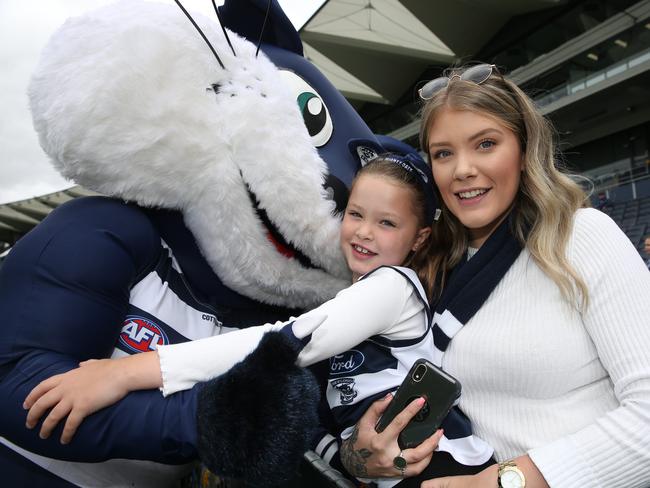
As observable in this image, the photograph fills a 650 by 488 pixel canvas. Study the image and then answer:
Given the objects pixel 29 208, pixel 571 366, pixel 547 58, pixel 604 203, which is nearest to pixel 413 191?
pixel 571 366

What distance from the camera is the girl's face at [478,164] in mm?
1469

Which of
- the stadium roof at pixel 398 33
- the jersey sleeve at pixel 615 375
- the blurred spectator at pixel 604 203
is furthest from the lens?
the stadium roof at pixel 398 33

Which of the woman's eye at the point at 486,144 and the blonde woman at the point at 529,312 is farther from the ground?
the woman's eye at the point at 486,144

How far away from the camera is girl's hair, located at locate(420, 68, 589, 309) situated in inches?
54.5

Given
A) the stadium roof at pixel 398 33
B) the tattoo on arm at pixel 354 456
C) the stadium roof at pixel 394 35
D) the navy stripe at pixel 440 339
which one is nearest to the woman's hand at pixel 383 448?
the tattoo on arm at pixel 354 456

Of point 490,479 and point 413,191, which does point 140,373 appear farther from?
point 413,191

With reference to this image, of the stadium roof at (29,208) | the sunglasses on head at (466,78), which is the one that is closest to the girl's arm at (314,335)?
the sunglasses on head at (466,78)

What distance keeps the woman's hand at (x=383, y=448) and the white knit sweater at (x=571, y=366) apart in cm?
20

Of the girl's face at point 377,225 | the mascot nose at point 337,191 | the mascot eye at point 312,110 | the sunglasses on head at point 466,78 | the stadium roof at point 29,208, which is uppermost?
the sunglasses on head at point 466,78

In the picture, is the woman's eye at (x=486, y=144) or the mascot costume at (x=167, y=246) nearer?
the mascot costume at (x=167, y=246)

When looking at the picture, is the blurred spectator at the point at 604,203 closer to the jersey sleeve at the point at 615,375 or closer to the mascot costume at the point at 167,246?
the jersey sleeve at the point at 615,375

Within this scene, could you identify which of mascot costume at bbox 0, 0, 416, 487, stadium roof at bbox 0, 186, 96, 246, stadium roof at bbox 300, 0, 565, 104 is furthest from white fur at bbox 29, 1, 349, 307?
stadium roof at bbox 0, 186, 96, 246

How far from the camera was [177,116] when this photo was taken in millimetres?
1298

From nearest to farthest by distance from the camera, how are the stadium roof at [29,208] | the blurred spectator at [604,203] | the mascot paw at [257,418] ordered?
the mascot paw at [257,418] < the blurred spectator at [604,203] < the stadium roof at [29,208]
